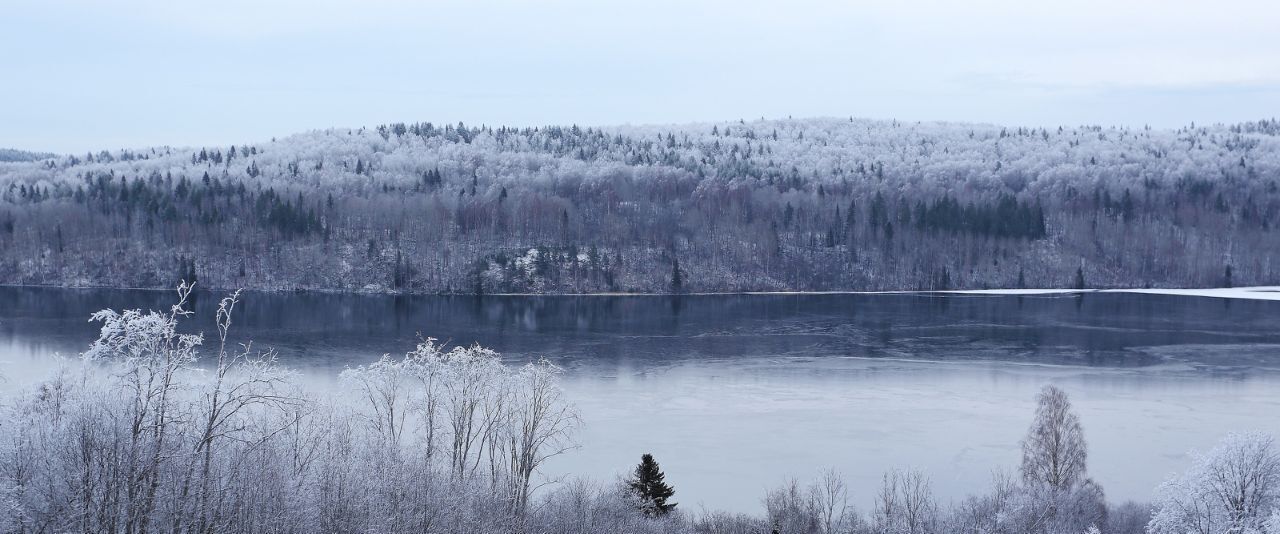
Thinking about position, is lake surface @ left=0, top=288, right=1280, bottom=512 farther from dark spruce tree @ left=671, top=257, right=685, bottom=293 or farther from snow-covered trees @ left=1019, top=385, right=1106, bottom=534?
dark spruce tree @ left=671, top=257, right=685, bottom=293

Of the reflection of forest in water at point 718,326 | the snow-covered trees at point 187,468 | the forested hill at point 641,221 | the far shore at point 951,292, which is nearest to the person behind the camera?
the snow-covered trees at point 187,468

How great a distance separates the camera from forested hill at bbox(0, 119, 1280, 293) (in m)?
75.5

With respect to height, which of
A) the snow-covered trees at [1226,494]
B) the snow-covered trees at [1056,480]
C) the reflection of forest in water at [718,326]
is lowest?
the reflection of forest in water at [718,326]

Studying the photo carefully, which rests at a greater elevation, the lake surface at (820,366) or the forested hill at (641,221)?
the forested hill at (641,221)

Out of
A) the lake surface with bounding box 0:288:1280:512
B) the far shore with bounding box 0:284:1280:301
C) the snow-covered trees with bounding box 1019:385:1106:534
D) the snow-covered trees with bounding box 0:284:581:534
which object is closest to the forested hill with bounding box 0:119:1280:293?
the far shore with bounding box 0:284:1280:301

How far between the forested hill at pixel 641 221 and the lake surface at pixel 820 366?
8020 millimetres

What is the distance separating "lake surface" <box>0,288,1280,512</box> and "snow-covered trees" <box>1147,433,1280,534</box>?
5.73 meters

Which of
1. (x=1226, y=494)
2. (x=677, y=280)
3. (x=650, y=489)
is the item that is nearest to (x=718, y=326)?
(x=677, y=280)

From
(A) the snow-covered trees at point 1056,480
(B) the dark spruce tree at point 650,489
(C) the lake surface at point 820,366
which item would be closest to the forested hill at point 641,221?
(C) the lake surface at point 820,366

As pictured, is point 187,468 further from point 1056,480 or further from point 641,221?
point 641,221

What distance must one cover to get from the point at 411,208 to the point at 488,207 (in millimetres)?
6086

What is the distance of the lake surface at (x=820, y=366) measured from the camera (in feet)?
80.1

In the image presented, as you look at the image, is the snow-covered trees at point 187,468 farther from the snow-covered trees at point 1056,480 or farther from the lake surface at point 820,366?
the snow-covered trees at point 1056,480

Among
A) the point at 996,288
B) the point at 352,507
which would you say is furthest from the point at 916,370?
the point at 996,288
